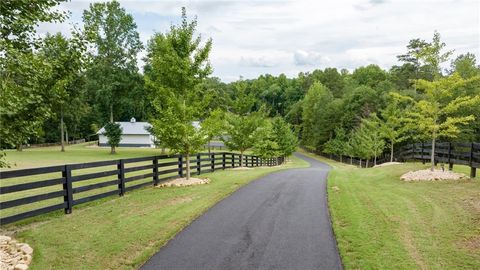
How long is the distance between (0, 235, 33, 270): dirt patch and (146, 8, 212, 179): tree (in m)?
7.67

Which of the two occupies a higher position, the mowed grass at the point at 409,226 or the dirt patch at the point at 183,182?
the mowed grass at the point at 409,226

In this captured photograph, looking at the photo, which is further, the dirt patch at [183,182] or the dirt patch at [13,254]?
the dirt patch at [183,182]

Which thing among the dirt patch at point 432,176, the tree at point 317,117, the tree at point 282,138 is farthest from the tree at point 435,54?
the tree at point 317,117

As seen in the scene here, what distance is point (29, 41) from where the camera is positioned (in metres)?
6.42

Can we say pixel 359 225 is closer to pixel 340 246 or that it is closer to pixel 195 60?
pixel 340 246

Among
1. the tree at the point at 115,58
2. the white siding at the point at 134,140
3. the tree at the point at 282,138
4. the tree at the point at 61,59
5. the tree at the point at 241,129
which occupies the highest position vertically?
the tree at the point at 115,58

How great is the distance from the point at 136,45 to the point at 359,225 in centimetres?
4535

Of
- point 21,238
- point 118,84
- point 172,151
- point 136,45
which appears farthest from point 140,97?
point 21,238

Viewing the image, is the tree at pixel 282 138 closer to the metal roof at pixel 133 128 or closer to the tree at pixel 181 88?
the metal roof at pixel 133 128

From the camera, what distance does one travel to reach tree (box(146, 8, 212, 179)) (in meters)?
14.0

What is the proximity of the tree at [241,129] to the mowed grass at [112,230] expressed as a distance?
13.4m

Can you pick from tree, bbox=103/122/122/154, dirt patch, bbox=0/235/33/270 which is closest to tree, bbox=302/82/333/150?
tree, bbox=103/122/122/154

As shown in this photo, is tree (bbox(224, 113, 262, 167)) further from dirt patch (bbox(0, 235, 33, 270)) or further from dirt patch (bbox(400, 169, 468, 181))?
dirt patch (bbox(0, 235, 33, 270))

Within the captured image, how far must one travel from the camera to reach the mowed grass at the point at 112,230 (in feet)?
19.5
